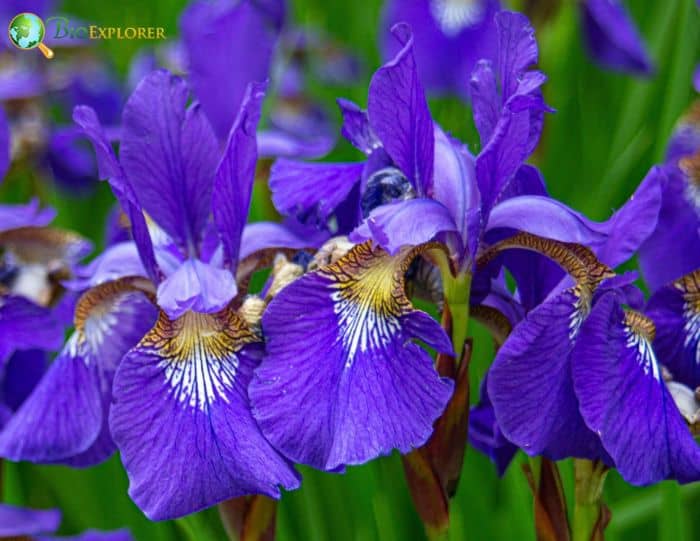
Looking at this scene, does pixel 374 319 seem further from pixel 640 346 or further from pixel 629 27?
pixel 629 27

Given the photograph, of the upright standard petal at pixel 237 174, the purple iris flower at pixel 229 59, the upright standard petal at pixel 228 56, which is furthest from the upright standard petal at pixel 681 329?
the upright standard petal at pixel 228 56

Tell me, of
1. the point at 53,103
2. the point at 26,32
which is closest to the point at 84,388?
the point at 26,32

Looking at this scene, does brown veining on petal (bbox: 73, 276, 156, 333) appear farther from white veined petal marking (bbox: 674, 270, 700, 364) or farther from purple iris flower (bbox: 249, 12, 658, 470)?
white veined petal marking (bbox: 674, 270, 700, 364)

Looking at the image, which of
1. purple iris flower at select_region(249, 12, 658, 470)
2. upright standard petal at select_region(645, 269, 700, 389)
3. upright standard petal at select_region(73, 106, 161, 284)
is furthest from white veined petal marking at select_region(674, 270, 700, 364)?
upright standard petal at select_region(73, 106, 161, 284)

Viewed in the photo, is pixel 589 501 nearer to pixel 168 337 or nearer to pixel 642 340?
pixel 642 340

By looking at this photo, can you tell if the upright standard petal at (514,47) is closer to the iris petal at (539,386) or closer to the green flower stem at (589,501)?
the iris petal at (539,386)

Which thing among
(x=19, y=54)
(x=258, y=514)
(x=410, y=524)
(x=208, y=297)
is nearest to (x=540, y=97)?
(x=208, y=297)
